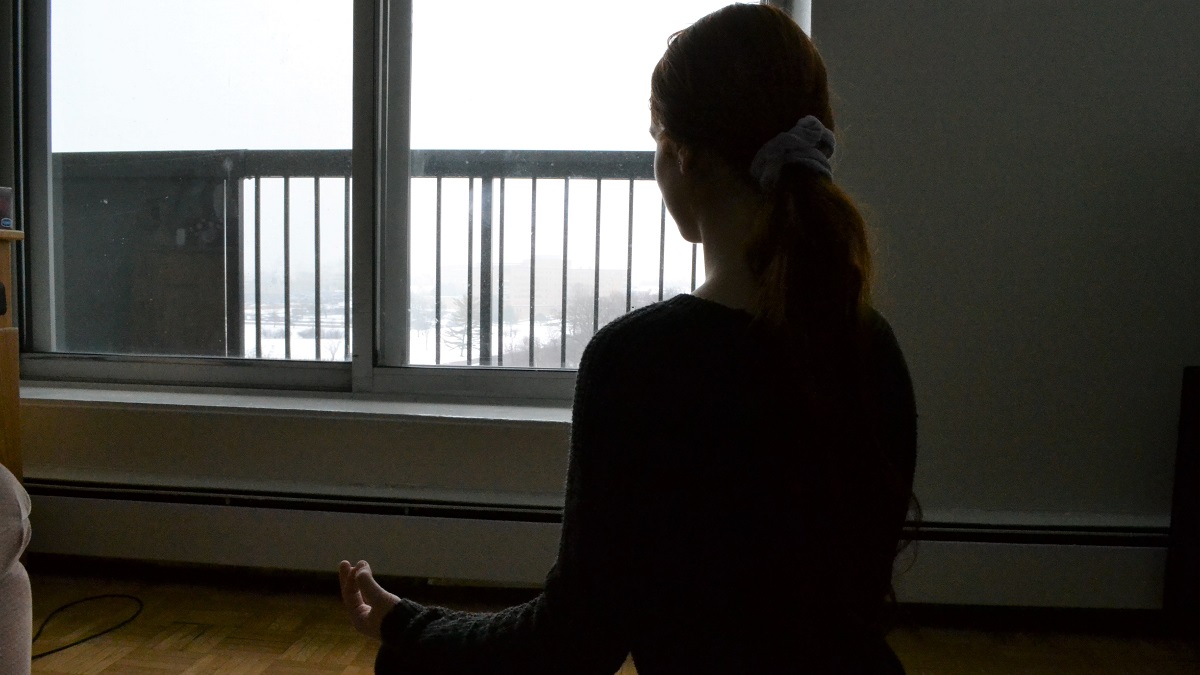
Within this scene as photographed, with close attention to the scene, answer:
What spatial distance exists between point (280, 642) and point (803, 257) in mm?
1555

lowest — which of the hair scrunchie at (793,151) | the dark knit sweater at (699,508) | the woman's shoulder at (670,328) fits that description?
the dark knit sweater at (699,508)

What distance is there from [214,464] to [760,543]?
5.64 feet

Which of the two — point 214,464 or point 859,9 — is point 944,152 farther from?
A: point 214,464

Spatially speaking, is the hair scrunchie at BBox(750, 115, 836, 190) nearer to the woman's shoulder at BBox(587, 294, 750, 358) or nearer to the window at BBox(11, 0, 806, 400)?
the woman's shoulder at BBox(587, 294, 750, 358)

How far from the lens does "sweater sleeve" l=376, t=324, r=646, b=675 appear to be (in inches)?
22.8

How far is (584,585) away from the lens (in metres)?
0.60

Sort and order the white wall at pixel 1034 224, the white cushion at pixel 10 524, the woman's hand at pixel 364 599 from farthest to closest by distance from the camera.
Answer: the white wall at pixel 1034 224 < the white cushion at pixel 10 524 < the woman's hand at pixel 364 599

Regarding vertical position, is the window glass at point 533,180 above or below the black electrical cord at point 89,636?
above

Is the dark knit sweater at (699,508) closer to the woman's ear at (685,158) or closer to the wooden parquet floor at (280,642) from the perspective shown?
the woman's ear at (685,158)

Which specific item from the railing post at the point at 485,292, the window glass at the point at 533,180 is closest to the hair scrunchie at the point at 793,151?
the window glass at the point at 533,180

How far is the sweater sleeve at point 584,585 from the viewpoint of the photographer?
579 millimetres

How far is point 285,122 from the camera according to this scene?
7.04 feet

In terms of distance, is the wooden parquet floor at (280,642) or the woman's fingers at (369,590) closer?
the woman's fingers at (369,590)

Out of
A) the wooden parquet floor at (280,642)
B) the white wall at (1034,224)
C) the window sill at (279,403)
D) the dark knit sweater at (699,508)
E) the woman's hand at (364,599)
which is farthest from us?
the window sill at (279,403)
